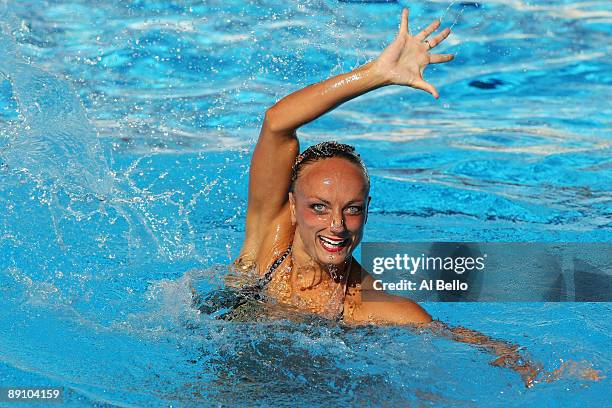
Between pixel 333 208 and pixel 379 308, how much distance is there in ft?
1.55

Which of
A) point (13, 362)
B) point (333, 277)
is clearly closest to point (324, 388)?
point (333, 277)

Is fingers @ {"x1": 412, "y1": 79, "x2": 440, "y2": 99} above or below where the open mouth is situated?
above

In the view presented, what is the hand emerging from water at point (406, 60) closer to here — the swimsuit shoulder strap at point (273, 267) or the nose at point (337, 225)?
the nose at point (337, 225)

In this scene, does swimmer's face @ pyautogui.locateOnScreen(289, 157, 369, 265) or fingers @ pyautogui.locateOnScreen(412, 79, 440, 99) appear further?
swimmer's face @ pyautogui.locateOnScreen(289, 157, 369, 265)

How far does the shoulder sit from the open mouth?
32 cm

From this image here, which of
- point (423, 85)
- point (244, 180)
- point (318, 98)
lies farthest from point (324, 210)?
point (244, 180)

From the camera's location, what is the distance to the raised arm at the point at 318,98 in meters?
3.02

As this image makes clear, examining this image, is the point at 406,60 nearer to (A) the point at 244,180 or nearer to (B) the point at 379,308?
(B) the point at 379,308

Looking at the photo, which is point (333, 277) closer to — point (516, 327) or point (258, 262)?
point (258, 262)

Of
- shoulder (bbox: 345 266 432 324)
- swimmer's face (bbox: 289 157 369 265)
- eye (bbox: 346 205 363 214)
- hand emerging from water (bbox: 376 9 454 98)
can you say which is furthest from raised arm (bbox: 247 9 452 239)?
shoulder (bbox: 345 266 432 324)

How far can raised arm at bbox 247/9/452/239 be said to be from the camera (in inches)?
119

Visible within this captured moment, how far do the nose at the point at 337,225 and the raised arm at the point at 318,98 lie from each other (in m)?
0.36

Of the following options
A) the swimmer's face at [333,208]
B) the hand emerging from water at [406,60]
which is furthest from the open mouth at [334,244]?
Answer: the hand emerging from water at [406,60]

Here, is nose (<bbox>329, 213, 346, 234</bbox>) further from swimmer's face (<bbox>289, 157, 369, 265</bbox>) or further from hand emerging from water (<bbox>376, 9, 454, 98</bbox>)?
hand emerging from water (<bbox>376, 9, 454, 98</bbox>)
